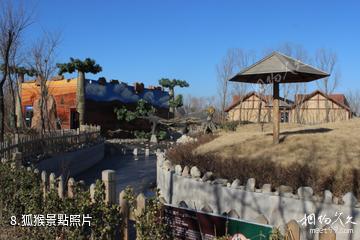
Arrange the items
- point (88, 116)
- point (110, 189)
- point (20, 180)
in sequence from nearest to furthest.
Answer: point (110, 189)
point (20, 180)
point (88, 116)

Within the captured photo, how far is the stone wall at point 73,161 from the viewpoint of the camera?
603 inches

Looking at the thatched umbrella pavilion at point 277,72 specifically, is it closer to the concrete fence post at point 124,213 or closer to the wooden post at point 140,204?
the concrete fence post at point 124,213

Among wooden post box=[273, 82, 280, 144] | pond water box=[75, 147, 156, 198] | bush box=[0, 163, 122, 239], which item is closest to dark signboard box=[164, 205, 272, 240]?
bush box=[0, 163, 122, 239]

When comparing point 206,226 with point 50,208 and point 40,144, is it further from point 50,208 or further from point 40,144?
point 40,144

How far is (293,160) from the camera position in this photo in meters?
9.68

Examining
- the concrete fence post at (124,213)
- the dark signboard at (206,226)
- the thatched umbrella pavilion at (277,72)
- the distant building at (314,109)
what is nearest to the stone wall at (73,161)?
the thatched umbrella pavilion at (277,72)

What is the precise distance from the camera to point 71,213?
432 centimetres

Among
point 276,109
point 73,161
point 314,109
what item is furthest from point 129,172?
point 314,109

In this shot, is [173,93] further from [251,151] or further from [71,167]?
[251,151]

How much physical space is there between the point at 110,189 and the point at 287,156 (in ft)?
21.6

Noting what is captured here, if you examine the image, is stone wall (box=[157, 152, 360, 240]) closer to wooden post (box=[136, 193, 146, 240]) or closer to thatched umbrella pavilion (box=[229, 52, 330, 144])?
wooden post (box=[136, 193, 146, 240])

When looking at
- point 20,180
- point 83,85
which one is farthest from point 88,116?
point 20,180

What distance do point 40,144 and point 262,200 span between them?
35.4 feet

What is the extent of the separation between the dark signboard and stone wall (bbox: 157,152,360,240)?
876 millimetres
